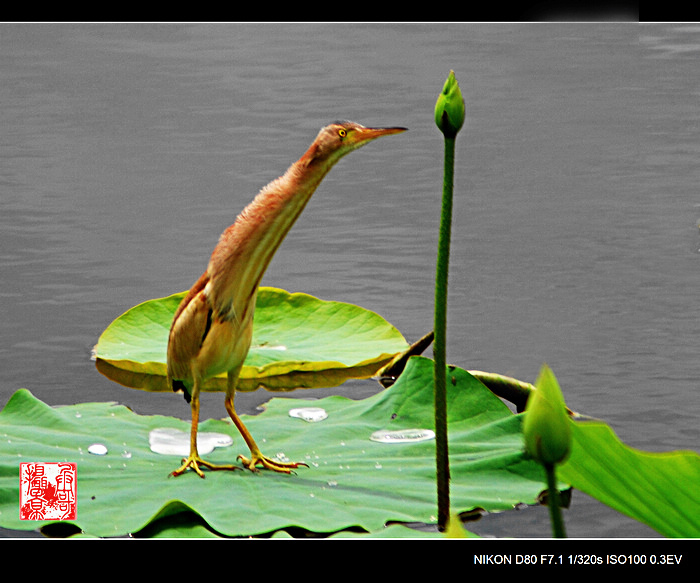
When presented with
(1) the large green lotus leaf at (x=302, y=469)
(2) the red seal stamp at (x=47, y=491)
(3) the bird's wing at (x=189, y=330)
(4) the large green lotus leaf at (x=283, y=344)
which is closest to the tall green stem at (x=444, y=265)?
(1) the large green lotus leaf at (x=302, y=469)

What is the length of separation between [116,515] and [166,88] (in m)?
6.43

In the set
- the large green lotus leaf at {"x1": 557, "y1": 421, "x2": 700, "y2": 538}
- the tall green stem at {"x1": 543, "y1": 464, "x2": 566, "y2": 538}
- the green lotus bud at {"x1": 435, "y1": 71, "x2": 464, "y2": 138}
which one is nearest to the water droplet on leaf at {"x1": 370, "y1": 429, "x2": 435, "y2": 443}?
the green lotus bud at {"x1": 435, "y1": 71, "x2": 464, "y2": 138}

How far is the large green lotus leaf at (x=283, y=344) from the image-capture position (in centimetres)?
282

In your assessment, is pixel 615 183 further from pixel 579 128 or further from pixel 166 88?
pixel 166 88

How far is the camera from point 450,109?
4.94ft

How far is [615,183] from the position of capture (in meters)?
4.89

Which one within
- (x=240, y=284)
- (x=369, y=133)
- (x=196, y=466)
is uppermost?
(x=369, y=133)

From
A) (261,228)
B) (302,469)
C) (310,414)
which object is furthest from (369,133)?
(310,414)

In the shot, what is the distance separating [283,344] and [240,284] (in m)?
1.00

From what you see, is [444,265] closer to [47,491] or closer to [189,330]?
[189,330]

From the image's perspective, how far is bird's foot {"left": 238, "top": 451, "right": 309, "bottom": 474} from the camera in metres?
2.05

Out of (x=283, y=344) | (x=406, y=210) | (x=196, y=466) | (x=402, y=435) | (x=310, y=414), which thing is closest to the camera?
(x=196, y=466)

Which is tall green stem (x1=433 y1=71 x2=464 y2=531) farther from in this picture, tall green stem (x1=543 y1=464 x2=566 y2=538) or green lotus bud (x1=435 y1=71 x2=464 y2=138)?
tall green stem (x1=543 y1=464 x2=566 y2=538)

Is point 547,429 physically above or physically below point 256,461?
above
